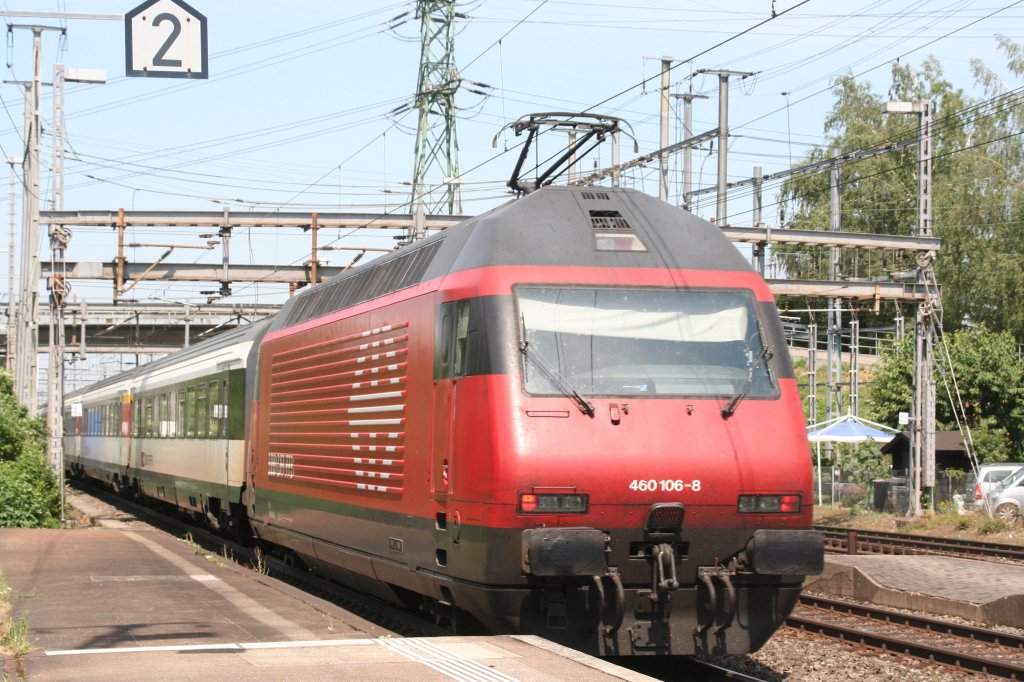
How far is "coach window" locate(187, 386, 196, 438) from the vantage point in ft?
74.0

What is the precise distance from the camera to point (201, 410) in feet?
71.3

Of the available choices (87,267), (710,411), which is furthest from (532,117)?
(87,267)

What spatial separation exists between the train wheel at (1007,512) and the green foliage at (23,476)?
1860cm

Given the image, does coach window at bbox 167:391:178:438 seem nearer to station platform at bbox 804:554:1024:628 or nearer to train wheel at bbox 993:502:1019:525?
station platform at bbox 804:554:1024:628

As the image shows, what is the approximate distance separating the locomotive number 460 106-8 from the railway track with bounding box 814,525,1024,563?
1082 centimetres

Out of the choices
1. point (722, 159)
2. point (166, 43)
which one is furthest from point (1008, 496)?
point (166, 43)

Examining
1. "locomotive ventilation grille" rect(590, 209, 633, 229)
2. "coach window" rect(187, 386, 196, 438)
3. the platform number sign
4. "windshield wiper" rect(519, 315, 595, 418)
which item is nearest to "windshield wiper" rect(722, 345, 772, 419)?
"windshield wiper" rect(519, 315, 595, 418)

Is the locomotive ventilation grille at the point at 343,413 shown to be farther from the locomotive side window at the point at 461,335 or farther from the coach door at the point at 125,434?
the coach door at the point at 125,434

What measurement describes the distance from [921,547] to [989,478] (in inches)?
351

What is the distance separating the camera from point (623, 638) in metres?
8.77

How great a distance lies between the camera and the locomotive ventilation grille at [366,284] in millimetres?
11234

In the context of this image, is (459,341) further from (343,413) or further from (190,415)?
(190,415)

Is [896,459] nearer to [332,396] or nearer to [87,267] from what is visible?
[87,267]

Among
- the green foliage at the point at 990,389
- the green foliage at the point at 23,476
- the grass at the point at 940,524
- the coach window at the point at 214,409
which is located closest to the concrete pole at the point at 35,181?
the green foliage at the point at 23,476
